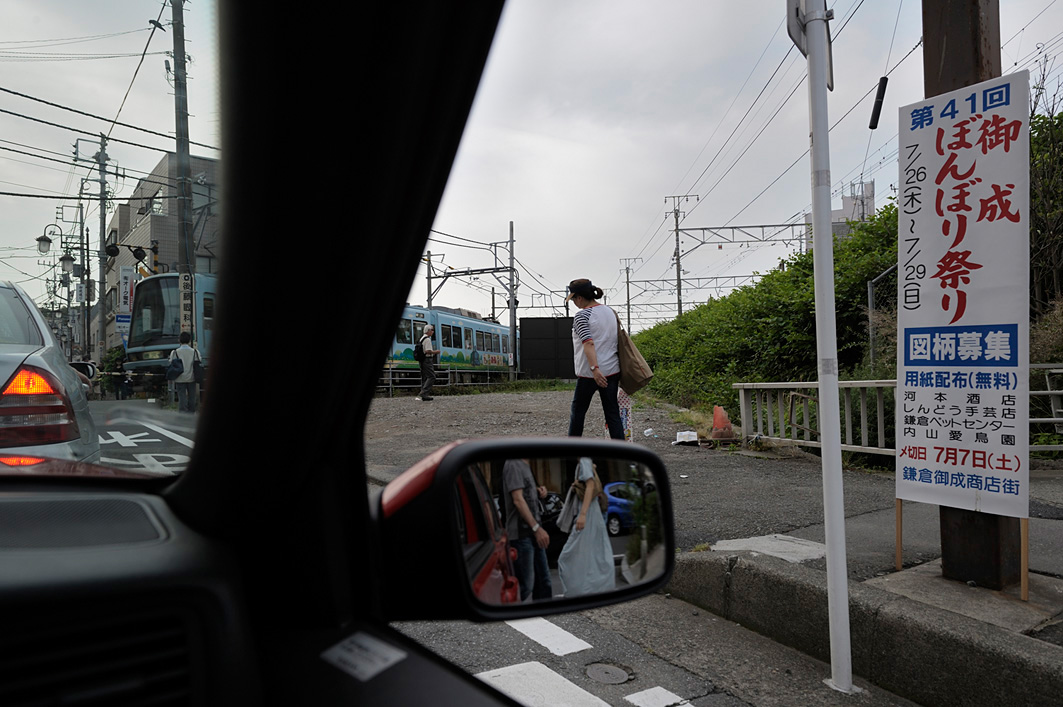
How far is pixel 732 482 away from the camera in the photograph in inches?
260

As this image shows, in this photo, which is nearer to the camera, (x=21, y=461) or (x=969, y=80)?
(x=21, y=461)

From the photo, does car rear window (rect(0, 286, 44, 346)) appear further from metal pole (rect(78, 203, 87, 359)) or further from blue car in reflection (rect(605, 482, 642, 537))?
blue car in reflection (rect(605, 482, 642, 537))

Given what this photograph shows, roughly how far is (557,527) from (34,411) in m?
0.99

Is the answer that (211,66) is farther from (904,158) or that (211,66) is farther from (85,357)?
(904,158)

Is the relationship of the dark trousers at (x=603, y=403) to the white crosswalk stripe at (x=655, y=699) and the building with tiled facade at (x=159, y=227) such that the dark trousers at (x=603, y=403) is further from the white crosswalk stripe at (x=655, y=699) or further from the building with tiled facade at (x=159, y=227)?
the building with tiled facade at (x=159, y=227)

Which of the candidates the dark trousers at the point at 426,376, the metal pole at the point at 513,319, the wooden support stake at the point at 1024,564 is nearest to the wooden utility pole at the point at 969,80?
the wooden support stake at the point at 1024,564

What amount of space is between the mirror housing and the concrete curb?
6.65ft

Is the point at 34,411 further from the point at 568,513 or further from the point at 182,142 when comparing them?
the point at 568,513

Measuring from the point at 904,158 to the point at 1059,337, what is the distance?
6.86 meters

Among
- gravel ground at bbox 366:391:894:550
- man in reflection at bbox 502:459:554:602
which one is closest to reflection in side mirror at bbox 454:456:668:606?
man in reflection at bbox 502:459:554:602

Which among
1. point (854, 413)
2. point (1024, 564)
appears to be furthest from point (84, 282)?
point (854, 413)

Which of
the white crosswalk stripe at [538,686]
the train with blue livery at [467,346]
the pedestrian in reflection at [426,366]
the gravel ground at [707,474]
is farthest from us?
the train with blue livery at [467,346]

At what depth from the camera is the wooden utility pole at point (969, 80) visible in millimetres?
3318

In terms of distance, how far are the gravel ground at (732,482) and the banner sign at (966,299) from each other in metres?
0.84
